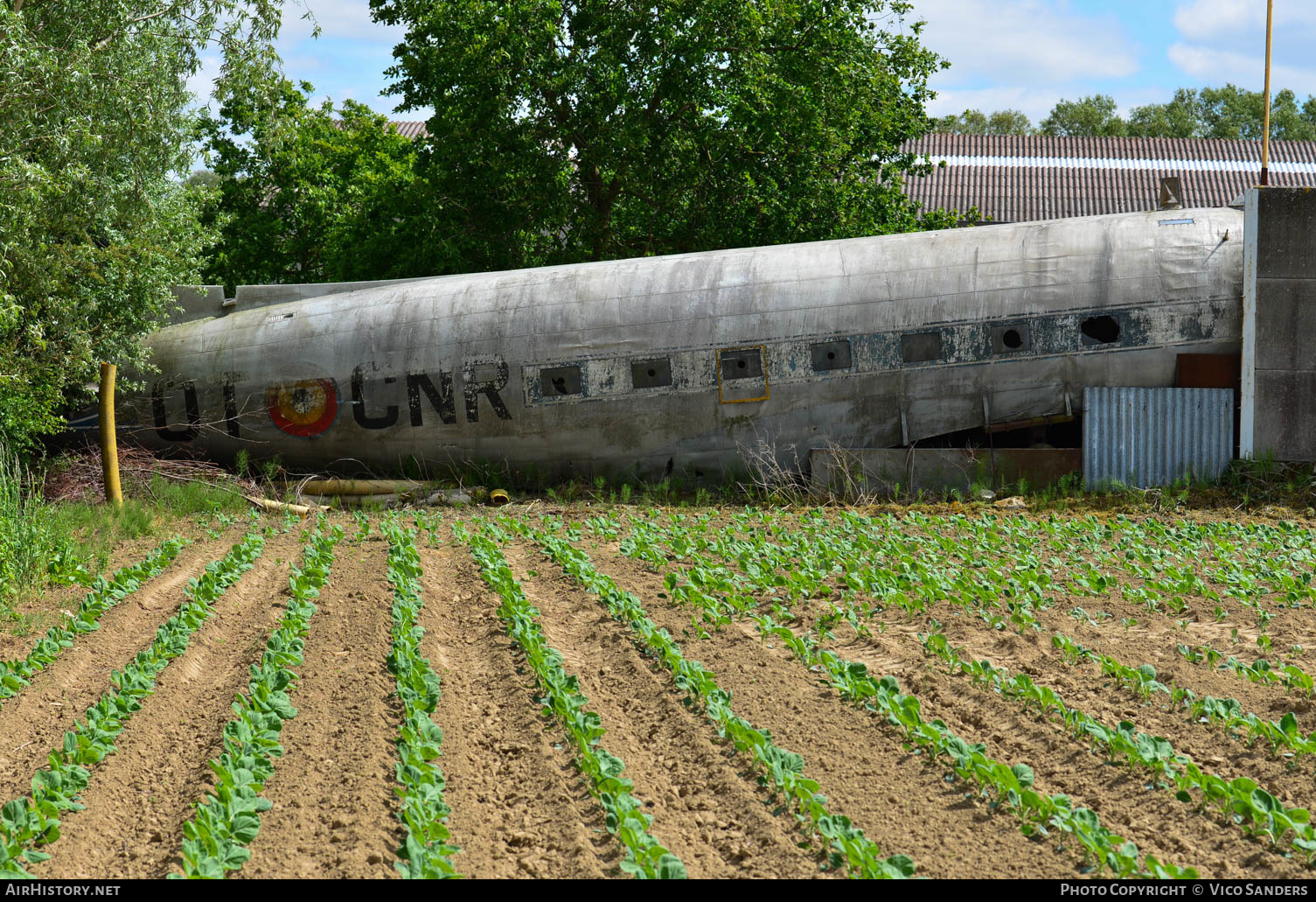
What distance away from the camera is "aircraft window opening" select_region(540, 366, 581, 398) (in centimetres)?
1912

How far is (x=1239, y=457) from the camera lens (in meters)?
17.9

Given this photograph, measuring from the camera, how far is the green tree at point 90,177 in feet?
47.6

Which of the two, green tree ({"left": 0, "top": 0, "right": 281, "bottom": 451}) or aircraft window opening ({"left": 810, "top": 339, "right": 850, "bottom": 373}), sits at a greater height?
green tree ({"left": 0, "top": 0, "right": 281, "bottom": 451})

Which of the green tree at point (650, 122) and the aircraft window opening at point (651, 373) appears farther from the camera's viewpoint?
the green tree at point (650, 122)

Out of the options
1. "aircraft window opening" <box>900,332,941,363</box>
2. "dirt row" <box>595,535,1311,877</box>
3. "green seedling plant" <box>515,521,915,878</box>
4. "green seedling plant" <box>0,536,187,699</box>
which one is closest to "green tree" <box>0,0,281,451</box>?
"green seedling plant" <box>0,536,187,699</box>

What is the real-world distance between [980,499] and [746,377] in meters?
4.28

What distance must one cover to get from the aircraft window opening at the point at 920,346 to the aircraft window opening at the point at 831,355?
0.90m

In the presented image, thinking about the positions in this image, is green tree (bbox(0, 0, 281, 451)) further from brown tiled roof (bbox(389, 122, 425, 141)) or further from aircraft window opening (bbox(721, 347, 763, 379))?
brown tiled roof (bbox(389, 122, 425, 141))

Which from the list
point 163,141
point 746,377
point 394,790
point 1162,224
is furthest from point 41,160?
point 1162,224

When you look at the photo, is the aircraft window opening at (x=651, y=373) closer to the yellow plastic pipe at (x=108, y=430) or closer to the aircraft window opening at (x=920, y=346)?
the aircraft window opening at (x=920, y=346)

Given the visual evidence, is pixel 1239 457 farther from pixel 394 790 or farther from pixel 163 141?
pixel 163 141

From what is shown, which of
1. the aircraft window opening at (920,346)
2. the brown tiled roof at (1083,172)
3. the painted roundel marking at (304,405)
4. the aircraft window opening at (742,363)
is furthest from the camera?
the brown tiled roof at (1083,172)

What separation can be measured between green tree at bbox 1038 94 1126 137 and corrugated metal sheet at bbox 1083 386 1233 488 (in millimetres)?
70232

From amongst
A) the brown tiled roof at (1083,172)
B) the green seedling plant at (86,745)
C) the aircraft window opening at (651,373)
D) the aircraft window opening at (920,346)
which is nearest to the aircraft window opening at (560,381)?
the aircraft window opening at (651,373)
